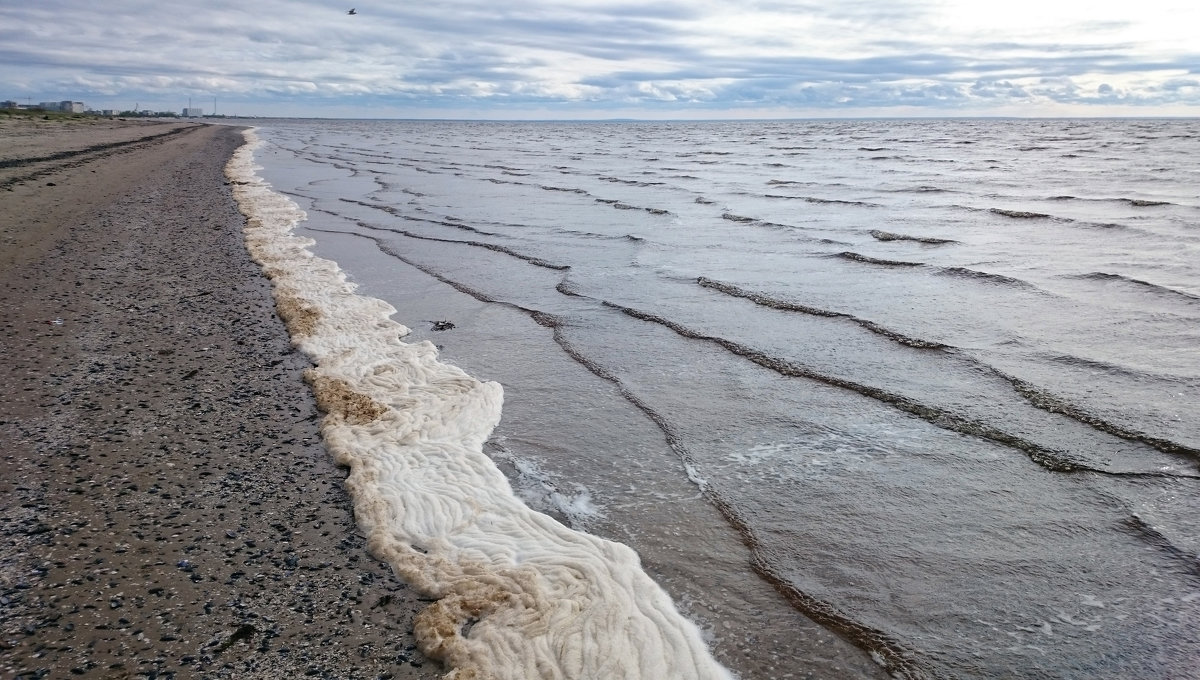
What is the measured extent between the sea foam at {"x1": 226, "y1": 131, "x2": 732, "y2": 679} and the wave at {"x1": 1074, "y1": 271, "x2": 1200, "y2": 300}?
9048 millimetres

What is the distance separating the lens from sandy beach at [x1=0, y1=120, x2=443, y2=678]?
133 inches

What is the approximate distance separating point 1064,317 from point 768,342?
147 inches

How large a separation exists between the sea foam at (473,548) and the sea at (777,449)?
0.02 m

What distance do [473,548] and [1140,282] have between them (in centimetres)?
1055

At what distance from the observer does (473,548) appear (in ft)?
14.6

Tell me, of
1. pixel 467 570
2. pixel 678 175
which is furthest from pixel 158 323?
pixel 678 175

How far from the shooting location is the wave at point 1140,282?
32.8 feet

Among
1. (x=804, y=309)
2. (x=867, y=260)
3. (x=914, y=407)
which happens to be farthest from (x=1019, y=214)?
(x=914, y=407)

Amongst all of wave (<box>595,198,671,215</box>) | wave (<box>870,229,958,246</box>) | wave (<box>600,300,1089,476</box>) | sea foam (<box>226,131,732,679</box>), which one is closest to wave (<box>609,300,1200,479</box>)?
wave (<box>600,300,1089,476</box>)

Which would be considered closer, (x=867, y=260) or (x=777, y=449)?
(x=777, y=449)

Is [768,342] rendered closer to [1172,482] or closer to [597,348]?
[597,348]

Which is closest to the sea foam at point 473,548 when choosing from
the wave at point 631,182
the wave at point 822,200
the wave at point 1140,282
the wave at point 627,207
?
the wave at point 1140,282

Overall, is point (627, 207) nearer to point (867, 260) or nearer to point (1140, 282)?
point (867, 260)

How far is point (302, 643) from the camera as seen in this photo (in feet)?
11.2
